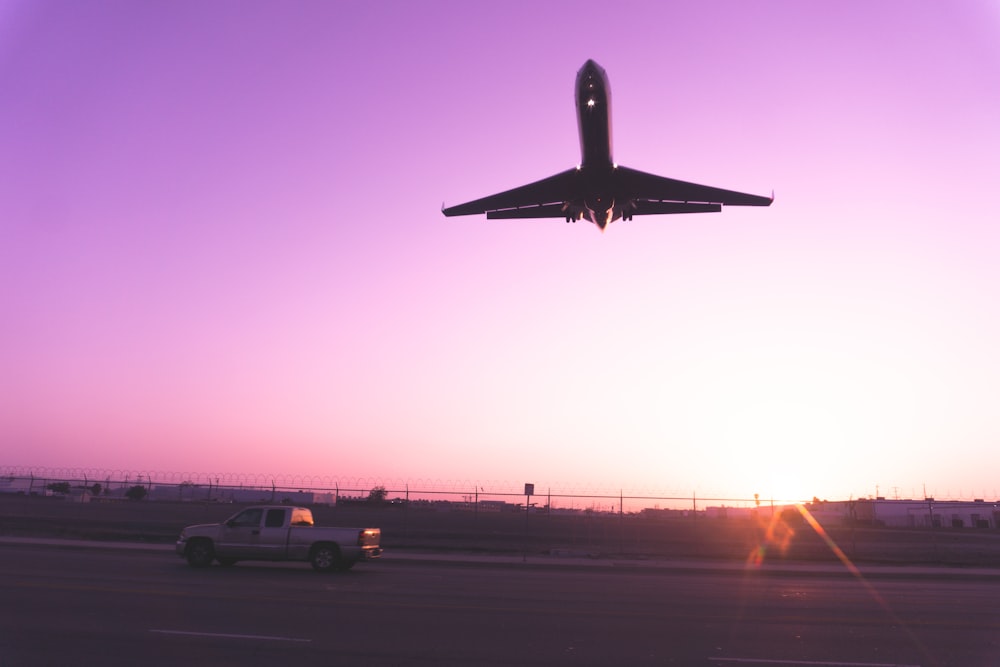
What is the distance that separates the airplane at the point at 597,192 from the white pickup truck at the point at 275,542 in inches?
563

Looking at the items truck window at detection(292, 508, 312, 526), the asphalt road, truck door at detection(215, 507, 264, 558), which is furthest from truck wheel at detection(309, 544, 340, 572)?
truck door at detection(215, 507, 264, 558)

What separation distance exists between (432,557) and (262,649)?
15318 millimetres

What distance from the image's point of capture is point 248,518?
2069 cm

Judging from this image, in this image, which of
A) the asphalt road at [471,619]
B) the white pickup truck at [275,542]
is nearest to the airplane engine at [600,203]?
the asphalt road at [471,619]

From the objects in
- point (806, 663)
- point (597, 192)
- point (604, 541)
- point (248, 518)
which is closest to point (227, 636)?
point (806, 663)

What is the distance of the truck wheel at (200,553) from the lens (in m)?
20.1

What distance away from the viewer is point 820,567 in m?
23.4

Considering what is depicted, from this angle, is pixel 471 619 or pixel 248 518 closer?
pixel 471 619

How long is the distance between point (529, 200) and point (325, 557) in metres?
16.6

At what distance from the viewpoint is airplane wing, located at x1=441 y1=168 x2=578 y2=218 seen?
2923cm

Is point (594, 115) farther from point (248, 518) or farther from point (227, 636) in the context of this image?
point (227, 636)

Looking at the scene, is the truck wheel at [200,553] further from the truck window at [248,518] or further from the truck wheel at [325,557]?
the truck wheel at [325,557]

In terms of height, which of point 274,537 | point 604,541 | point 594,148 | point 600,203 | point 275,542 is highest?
point 594,148

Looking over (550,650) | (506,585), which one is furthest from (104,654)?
(506,585)
